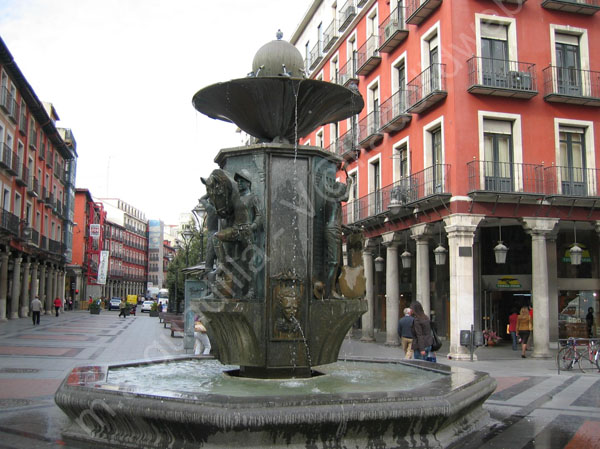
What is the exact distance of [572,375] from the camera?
1330cm

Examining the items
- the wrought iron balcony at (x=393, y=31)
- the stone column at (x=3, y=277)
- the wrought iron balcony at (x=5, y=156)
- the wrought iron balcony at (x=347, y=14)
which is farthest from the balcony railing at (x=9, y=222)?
the wrought iron balcony at (x=393, y=31)

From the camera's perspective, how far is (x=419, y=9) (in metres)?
20.2

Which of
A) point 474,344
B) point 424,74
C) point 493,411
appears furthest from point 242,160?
point 424,74

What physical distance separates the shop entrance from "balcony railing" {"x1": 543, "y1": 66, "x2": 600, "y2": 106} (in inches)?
310

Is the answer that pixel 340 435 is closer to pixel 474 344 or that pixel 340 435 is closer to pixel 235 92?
pixel 235 92

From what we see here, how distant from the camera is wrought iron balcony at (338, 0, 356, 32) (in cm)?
2881

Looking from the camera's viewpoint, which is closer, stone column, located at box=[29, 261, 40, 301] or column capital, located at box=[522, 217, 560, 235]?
column capital, located at box=[522, 217, 560, 235]

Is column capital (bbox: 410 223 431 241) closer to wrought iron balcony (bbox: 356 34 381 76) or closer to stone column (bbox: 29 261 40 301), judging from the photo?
wrought iron balcony (bbox: 356 34 381 76)

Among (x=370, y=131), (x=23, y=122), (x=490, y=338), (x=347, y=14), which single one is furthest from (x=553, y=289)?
(x=23, y=122)

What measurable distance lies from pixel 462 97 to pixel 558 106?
3574 millimetres

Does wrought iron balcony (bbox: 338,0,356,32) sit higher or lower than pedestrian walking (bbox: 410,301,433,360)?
higher

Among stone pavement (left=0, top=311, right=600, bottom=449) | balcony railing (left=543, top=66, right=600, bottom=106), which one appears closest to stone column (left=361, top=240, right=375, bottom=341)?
stone pavement (left=0, top=311, right=600, bottom=449)

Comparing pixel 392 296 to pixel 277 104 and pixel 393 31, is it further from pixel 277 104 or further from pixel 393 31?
pixel 277 104

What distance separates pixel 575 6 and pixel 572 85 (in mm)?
2671
